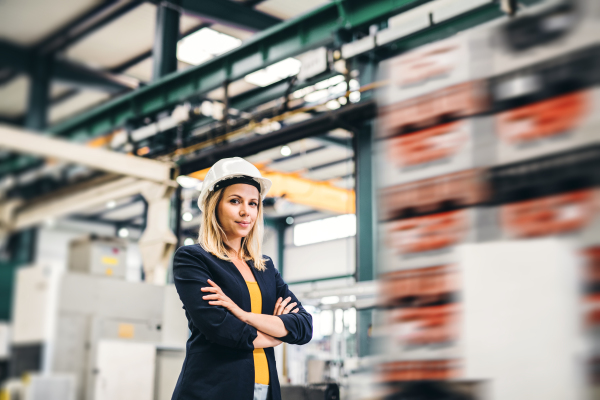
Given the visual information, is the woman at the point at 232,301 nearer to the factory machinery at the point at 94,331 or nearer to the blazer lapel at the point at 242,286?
the blazer lapel at the point at 242,286

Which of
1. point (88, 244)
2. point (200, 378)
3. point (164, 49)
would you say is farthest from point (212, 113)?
point (200, 378)

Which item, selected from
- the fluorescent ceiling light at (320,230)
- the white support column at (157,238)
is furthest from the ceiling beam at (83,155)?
the fluorescent ceiling light at (320,230)

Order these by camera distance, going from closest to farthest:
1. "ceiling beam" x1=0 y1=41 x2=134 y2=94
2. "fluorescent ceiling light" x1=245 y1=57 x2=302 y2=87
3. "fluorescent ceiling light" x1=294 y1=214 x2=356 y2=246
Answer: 1. "ceiling beam" x1=0 y1=41 x2=134 y2=94
2. "fluorescent ceiling light" x1=245 y1=57 x2=302 y2=87
3. "fluorescent ceiling light" x1=294 y1=214 x2=356 y2=246

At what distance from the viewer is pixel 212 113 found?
6.65 metres

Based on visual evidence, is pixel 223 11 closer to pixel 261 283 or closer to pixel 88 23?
pixel 88 23

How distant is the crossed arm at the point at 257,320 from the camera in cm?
174

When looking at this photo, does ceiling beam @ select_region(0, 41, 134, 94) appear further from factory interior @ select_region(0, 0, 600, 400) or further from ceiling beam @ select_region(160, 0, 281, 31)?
ceiling beam @ select_region(160, 0, 281, 31)

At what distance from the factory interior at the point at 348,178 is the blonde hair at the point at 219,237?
57 mm

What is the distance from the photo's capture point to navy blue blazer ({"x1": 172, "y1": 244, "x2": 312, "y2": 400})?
165cm

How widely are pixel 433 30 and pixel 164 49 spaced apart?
3.80 m

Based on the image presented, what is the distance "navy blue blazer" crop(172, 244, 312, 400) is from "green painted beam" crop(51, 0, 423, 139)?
3.60 meters

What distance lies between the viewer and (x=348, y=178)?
6961 mm

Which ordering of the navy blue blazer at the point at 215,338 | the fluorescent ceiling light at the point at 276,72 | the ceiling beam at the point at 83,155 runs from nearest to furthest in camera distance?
the navy blue blazer at the point at 215,338 < the ceiling beam at the point at 83,155 < the fluorescent ceiling light at the point at 276,72

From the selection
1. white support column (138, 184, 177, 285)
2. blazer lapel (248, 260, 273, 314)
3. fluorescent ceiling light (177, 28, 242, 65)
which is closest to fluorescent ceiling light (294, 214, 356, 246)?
fluorescent ceiling light (177, 28, 242, 65)
